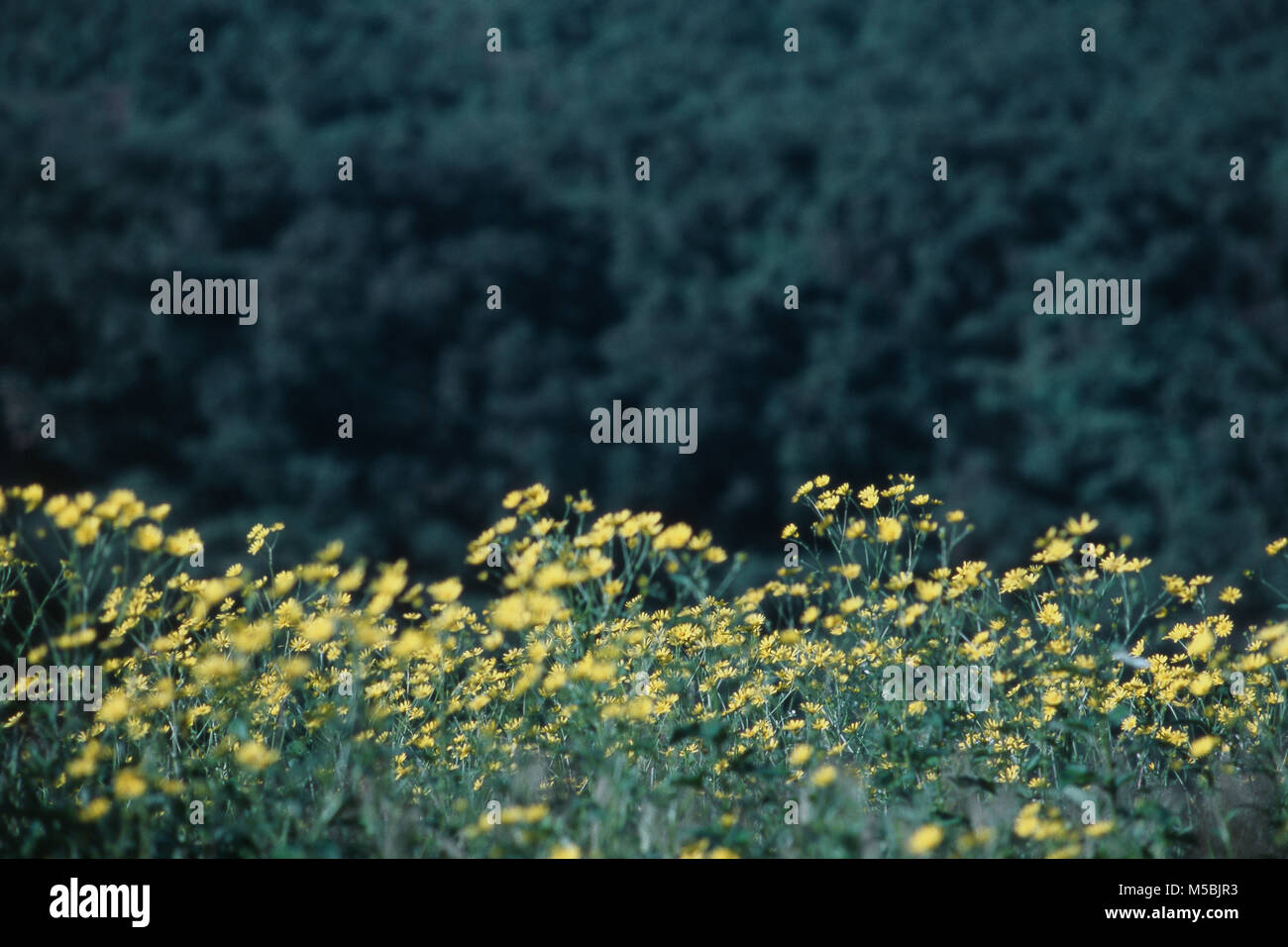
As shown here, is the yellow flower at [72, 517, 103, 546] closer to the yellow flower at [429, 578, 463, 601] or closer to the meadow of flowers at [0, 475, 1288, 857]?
the meadow of flowers at [0, 475, 1288, 857]

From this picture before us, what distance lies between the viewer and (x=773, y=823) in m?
2.03

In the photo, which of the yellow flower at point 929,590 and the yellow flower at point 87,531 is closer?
the yellow flower at point 87,531

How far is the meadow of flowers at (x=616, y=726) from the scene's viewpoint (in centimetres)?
176

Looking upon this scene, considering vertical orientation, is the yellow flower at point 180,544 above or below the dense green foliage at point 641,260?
below

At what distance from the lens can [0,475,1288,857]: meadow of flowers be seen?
176cm

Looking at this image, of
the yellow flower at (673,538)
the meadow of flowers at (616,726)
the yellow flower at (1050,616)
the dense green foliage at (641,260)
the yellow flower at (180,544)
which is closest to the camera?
the meadow of flowers at (616,726)

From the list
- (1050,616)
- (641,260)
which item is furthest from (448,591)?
(641,260)

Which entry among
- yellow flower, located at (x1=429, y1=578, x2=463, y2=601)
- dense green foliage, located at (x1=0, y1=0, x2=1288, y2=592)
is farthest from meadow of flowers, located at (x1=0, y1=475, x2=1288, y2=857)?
dense green foliage, located at (x1=0, y1=0, x2=1288, y2=592)

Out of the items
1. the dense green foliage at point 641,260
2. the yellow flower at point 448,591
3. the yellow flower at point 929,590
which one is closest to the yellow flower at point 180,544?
the yellow flower at point 448,591

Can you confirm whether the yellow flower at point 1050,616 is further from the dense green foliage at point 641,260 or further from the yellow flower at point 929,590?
the dense green foliage at point 641,260

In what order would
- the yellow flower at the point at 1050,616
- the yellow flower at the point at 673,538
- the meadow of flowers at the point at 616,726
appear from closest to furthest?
the meadow of flowers at the point at 616,726 < the yellow flower at the point at 673,538 < the yellow flower at the point at 1050,616

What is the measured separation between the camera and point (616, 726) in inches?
80.8

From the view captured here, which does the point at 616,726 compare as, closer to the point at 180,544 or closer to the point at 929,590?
the point at 929,590
